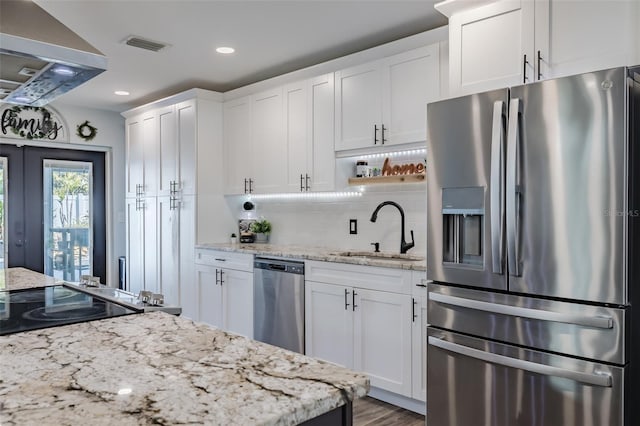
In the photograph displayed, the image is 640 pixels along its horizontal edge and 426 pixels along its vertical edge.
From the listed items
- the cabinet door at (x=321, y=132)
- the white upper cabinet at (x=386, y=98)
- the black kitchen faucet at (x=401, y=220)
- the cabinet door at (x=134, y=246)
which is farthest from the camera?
the cabinet door at (x=134, y=246)

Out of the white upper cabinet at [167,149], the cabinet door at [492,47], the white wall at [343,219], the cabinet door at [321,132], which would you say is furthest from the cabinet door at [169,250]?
the cabinet door at [492,47]

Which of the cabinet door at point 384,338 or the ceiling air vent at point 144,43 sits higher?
the ceiling air vent at point 144,43

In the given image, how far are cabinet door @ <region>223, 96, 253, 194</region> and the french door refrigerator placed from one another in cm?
254

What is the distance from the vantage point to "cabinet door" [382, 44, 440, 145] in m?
3.06

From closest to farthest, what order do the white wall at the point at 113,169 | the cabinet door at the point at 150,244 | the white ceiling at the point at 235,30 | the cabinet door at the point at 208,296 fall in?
the white ceiling at the point at 235,30 → the cabinet door at the point at 208,296 → the cabinet door at the point at 150,244 → the white wall at the point at 113,169

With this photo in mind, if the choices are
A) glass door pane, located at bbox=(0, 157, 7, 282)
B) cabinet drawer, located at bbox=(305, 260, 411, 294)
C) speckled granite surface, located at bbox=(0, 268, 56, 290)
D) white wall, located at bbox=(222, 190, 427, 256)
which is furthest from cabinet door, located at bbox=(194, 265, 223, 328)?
glass door pane, located at bbox=(0, 157, 7, 282)

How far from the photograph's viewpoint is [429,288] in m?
2.38

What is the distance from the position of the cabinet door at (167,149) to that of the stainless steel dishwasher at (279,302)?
175 cm

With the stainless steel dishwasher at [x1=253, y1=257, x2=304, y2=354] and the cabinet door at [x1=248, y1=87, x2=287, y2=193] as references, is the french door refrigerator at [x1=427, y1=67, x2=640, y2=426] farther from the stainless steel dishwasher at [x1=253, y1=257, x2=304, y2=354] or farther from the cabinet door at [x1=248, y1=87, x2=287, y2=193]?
the cabinet door at [x1=248, y1=87, x2=287, y2=193]

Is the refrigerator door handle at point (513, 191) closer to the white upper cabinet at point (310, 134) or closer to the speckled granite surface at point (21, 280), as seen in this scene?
the white upper cabinet at point (310, 134)

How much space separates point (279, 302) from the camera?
362 cm

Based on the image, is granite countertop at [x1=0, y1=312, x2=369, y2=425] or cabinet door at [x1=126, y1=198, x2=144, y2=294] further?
cabinet door at [x1=126, y1=198, x2=144, y2=294]

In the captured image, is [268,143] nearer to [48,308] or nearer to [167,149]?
[167,149]

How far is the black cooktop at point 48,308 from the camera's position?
1.37m
